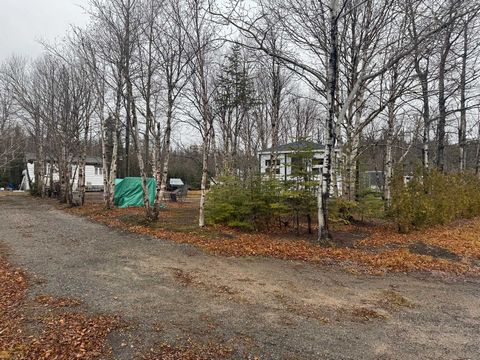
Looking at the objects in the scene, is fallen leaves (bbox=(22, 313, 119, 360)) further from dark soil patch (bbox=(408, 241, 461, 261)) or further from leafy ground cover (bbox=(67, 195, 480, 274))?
dark soil patch (bbox=(408, 241, 461, 261))

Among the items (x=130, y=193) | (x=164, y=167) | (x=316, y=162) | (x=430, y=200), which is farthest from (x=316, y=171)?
(x=130, y=193)

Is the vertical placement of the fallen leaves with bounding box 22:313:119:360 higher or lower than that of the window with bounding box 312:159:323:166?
lower

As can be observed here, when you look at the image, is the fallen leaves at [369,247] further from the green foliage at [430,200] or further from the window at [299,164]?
the window at [299,164]

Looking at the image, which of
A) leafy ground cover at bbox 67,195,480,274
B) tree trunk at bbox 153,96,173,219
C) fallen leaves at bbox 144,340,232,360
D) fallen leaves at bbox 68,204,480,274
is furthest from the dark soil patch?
tree trunk at bbox 153,96,173,219

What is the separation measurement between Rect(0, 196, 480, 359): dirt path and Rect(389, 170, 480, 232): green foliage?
14.8ft

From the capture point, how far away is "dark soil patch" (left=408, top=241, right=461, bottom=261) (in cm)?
718

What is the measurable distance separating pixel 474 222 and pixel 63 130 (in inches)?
817

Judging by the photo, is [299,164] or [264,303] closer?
[264,303]

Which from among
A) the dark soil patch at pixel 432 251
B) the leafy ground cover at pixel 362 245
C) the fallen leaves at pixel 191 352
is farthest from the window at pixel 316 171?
the fallen leaves at pixel 191 352

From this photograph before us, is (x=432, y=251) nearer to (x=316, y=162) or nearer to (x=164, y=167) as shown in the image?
(x=316, y=162)

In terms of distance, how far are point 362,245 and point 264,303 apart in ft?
15.5

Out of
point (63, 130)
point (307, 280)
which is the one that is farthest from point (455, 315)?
point (63, 130)

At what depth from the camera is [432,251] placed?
7574 mm

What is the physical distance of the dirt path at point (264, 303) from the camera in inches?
137
